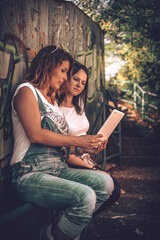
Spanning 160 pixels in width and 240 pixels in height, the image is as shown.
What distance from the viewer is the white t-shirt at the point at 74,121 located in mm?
2428

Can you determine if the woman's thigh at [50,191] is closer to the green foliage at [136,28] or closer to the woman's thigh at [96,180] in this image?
the woman's thigh at [96,180]

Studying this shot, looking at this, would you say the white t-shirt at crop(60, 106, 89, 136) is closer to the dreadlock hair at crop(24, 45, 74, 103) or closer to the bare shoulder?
the dreadlock hair at crop(24, 45, 74, 103)

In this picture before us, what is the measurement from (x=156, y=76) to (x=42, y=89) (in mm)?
7836

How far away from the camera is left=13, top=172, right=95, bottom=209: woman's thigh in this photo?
1.48 m

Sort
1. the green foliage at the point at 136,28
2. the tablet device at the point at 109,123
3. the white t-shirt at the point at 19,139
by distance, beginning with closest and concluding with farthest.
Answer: the white t-shirt at the point at 19,139 < the tablet device at the point at 109,123 < the green foliage at the point at 136,28

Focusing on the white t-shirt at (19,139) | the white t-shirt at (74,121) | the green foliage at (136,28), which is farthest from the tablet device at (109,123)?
the green foliage at (136,28)

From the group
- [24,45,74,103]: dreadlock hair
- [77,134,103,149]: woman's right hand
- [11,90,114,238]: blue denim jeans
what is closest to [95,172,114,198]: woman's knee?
[11,90,114,238]: blue denim jeans

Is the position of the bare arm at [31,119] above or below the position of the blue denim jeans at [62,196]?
above

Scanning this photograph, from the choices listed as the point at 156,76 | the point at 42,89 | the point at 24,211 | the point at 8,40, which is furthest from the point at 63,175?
the point at 156,76

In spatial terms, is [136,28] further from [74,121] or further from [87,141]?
[87,141]

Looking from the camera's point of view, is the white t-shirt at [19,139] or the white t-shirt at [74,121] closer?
the white t-shirt at [19,139]

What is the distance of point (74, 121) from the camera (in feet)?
8.16

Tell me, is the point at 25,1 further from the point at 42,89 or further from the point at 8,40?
the point at 42,89

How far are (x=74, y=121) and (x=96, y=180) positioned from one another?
2.94ft
